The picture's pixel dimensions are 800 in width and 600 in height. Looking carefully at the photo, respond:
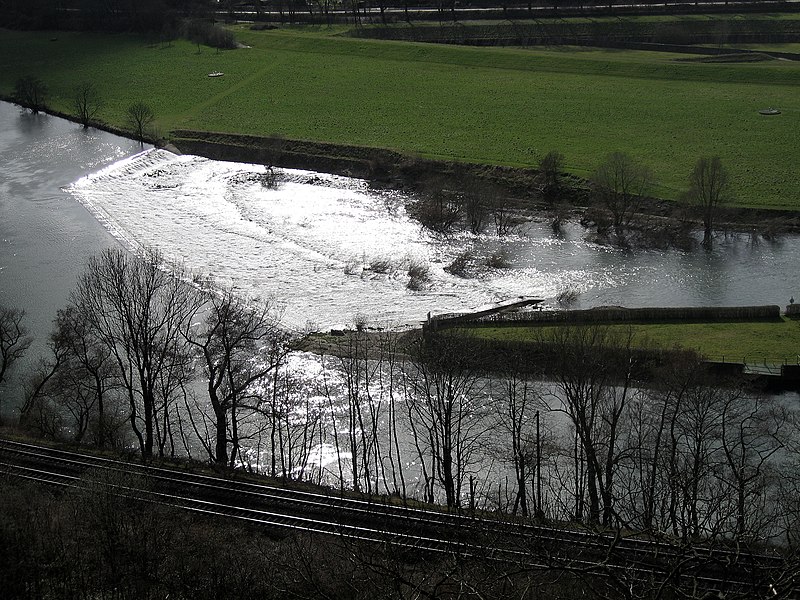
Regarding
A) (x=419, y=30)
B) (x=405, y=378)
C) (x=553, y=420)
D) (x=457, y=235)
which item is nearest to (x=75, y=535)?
(x=405, y=378)

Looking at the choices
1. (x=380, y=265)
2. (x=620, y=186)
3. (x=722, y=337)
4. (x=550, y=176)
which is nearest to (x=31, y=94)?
(x=550, y=176)

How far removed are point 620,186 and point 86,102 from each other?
159 feet

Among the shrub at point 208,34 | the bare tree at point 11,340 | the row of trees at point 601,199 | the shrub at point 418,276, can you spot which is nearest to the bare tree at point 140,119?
the shrub at point 208,34

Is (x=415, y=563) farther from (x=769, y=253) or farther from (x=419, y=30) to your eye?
(x=419, y=30)

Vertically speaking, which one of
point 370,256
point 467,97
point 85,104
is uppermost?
point 467,97

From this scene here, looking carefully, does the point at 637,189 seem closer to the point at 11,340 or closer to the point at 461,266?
the point at 461,266

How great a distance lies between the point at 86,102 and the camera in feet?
290

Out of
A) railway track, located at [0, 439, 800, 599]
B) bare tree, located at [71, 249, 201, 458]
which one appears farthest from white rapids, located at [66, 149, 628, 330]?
railway track, located at [0, 439, 800, 599]

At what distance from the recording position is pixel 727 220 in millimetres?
59969

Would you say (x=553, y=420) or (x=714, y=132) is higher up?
(x=714, y=132)

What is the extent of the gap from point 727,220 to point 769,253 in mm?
4255

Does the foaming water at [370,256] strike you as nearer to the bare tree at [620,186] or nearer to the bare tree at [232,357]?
the bare tree at [620,186]

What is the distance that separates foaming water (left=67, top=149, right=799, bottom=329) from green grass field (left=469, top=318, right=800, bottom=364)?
3.83m

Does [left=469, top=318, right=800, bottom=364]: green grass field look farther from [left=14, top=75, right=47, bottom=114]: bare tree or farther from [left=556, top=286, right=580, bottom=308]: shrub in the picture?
[left=14, top=75, right=47, bottom=114]: bare tree
